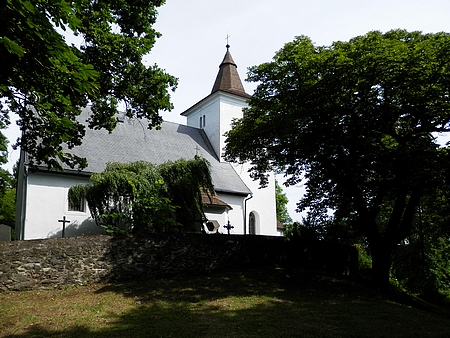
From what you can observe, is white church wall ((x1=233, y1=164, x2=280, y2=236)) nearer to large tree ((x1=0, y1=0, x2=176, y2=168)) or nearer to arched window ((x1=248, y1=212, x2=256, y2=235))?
arched window ((x1=248, y1=212, x2=256, y2=235))

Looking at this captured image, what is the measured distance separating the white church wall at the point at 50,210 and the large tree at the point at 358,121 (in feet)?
27.0

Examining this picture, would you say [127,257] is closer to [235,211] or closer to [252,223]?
[235,211]

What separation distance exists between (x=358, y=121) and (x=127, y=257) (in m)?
8.27

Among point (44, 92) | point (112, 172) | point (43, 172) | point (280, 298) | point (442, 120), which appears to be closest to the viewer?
point (44, 92)

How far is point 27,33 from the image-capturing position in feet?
17.1

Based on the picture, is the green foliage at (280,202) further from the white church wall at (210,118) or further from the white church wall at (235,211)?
the white church wall at (235,211)

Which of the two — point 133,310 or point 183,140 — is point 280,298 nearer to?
point 133,310

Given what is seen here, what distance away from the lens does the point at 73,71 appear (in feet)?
18.1

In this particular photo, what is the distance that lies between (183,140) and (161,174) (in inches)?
416

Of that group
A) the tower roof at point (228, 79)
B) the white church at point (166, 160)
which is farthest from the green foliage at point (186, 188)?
the tower roof at point (228, 79)

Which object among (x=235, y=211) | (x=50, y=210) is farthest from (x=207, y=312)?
(x=235, y=211)

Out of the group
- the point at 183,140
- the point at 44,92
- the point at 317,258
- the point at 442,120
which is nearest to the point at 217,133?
the point at 183,140

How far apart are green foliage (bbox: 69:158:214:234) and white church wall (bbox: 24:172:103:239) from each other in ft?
6.16

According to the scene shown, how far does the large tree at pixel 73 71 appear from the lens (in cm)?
520
